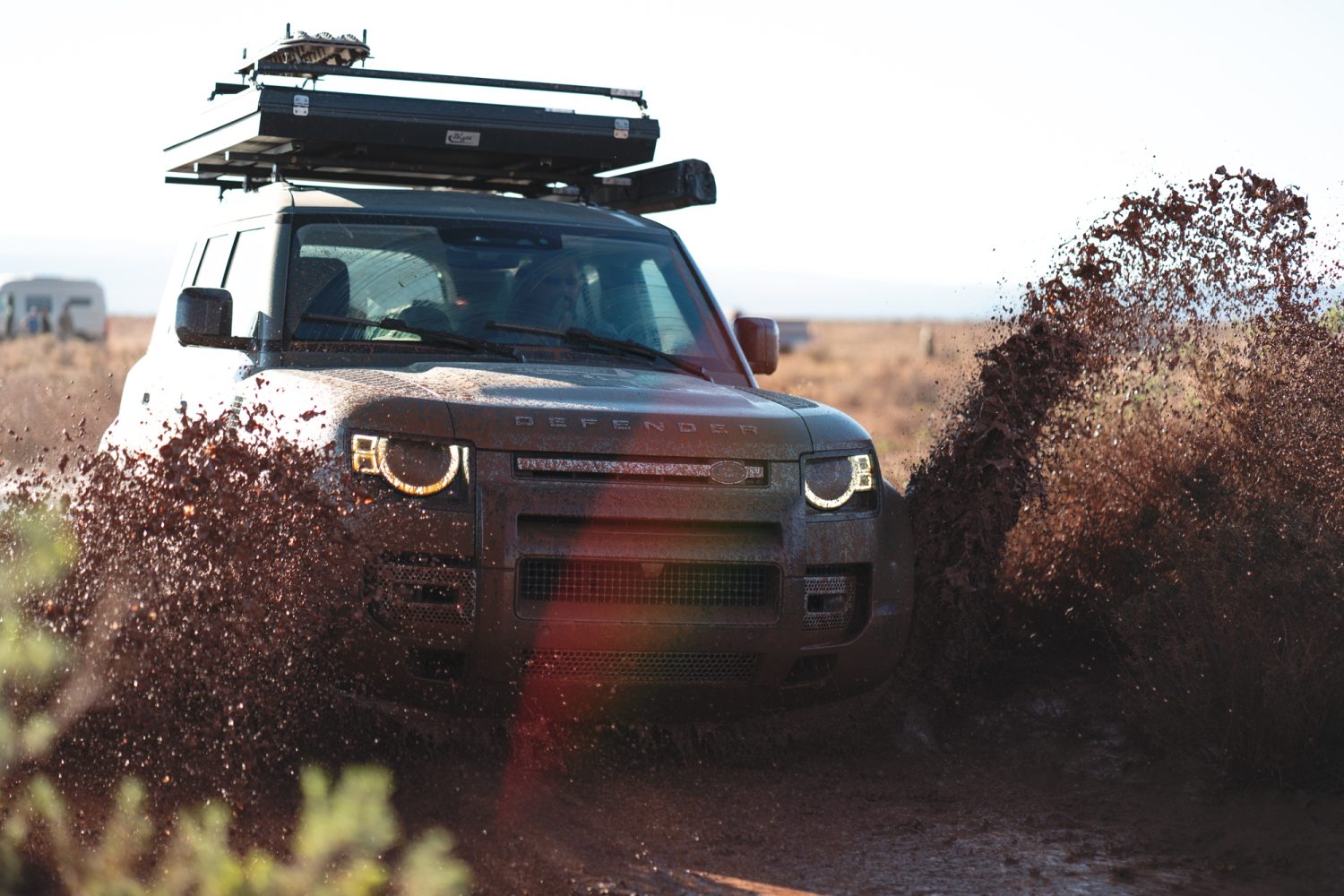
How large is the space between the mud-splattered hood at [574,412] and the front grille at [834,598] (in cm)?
40

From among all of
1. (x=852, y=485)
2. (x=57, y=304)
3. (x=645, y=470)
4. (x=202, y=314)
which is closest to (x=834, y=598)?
(x=852, y=485)

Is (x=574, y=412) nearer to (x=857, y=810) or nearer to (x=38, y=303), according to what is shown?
(x=857, y=810)

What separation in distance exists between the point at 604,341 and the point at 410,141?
1.22m

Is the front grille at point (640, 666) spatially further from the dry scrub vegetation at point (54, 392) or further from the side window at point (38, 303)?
the side window at point (38, 303)

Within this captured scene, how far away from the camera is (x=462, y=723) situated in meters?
5.64

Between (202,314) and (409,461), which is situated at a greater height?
(202,314)

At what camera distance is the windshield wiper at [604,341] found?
253 inches

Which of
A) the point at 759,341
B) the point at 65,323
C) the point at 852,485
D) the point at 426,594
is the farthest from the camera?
the point at 65,323

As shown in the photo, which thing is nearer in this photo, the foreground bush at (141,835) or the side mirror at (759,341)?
the foreground bush at (141,835)

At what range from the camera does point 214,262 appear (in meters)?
7.35

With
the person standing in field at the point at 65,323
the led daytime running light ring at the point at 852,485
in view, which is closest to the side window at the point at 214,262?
the led daytime running light ring at the point at 852,485

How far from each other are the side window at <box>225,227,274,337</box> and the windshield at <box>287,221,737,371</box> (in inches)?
4.9

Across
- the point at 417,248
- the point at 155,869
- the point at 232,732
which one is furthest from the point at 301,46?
the point at 155,869

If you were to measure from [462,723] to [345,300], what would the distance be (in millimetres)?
1727
